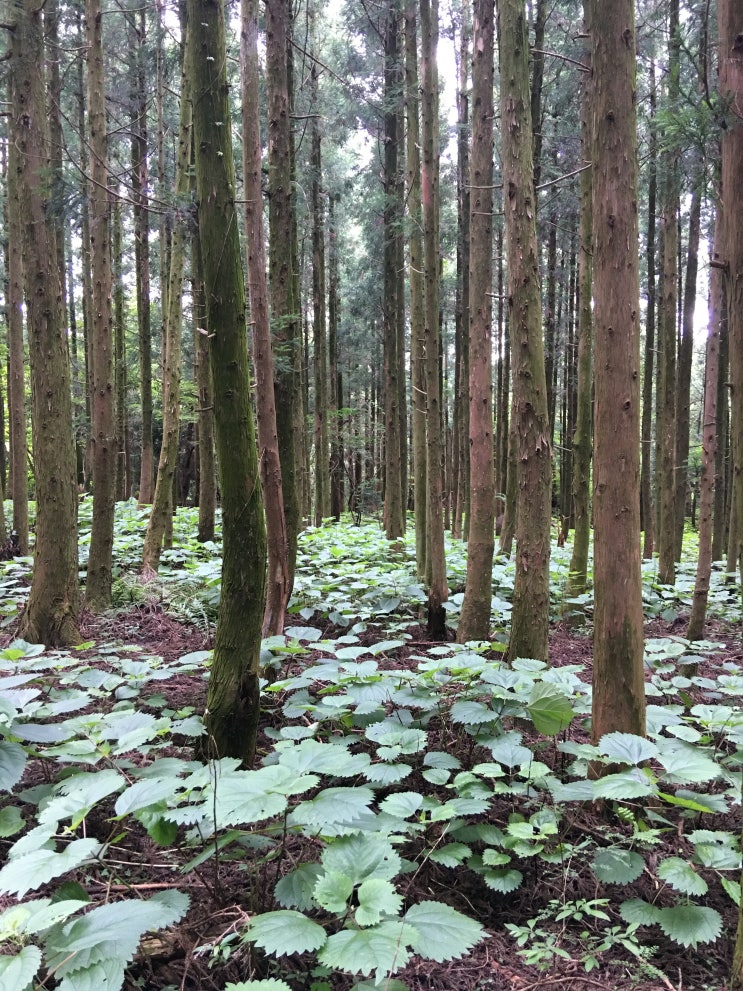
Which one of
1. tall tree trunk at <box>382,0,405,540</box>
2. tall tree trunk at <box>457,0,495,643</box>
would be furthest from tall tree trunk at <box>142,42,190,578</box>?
tall tree trunk at <box>457,0,495,643</box>

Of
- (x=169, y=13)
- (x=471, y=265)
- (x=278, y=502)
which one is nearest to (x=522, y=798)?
(x=278, y=502)

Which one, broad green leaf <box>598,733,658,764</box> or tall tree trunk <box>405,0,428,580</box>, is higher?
tall tree trunk <box>405,0,428,580</box>

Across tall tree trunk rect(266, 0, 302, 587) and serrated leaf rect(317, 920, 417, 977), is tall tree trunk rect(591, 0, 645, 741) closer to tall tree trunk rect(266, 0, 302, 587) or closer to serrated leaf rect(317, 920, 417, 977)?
serrated leaf rect(317, 920, 417, 977)

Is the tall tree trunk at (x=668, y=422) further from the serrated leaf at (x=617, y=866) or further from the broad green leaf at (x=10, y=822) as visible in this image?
the broad green leaf at (x=10, y=822)

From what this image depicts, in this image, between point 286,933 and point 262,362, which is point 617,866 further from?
point 262,362

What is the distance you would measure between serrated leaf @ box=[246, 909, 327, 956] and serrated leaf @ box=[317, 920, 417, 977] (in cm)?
4

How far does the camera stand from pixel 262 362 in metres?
4.55

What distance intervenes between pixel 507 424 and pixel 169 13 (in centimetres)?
1073

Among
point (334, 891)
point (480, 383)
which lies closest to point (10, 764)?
point (334, 891)

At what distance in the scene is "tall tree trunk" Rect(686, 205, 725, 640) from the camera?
5215 mm

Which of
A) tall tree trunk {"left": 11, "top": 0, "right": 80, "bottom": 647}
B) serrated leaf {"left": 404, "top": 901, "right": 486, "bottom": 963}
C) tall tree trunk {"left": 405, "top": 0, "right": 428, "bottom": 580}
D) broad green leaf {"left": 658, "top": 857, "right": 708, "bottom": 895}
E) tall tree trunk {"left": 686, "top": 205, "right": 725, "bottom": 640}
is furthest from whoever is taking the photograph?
tall tree trunk {"left": 405, "top": 0, "right": 428, "bottom": 580}

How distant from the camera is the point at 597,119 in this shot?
256 cm

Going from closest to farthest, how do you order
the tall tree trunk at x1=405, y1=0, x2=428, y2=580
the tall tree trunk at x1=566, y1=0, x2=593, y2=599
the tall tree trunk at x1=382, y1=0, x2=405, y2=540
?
1. the tall tree trunk at x1=566, y1=0, x2=593, y2=599
2. the tall tree trunk at x1=405, y1=0, x2=428, y2=580
3. the tall tree trunk at x1=382, y1=0, x2=405, y2=540

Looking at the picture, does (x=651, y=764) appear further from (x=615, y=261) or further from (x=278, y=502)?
(x=278, y=502)
